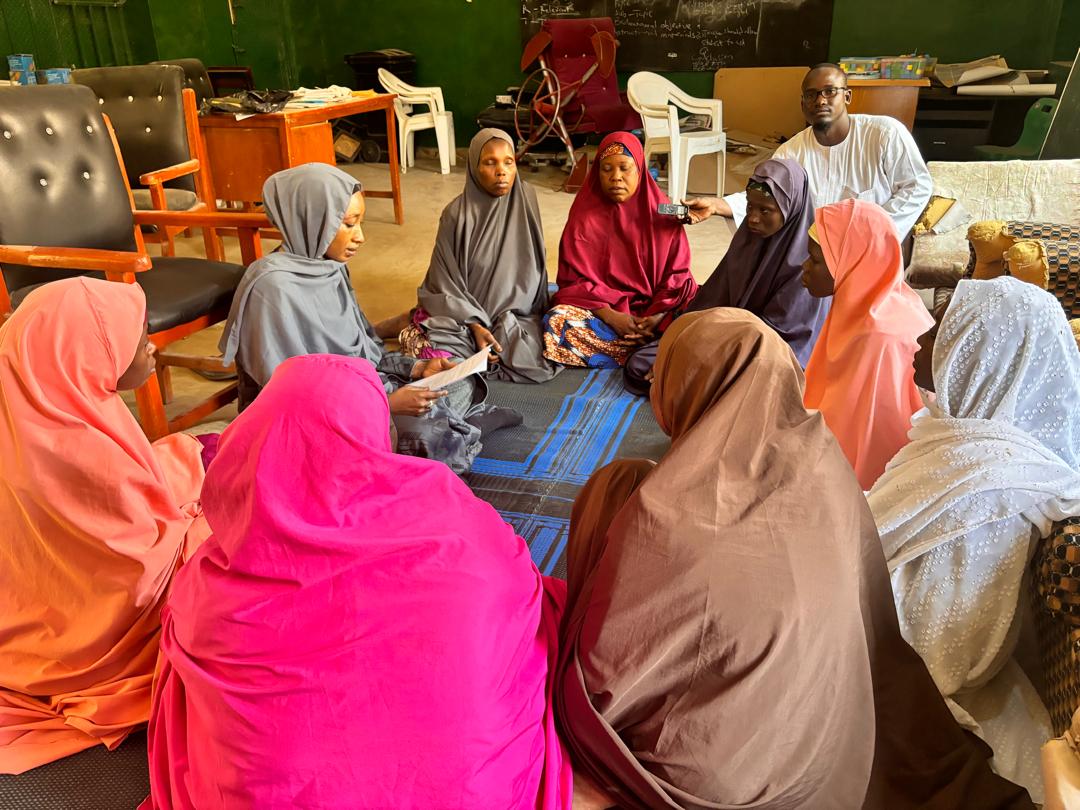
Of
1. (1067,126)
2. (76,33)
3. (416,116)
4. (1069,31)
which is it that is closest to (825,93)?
(1067,126)

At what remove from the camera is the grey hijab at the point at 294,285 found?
2.44 metres

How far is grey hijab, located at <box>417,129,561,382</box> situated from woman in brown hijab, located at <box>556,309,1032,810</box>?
82.1 inches

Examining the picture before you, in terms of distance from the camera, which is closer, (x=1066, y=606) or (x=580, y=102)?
(x=1066, y=606)

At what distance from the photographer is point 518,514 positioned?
2459 mm

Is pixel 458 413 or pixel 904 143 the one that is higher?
pixel 904 143

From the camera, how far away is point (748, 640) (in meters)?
1.17

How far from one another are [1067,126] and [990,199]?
4.85 feet

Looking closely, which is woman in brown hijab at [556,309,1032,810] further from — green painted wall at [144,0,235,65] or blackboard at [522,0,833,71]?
green painted wall at [144,0,235,65]

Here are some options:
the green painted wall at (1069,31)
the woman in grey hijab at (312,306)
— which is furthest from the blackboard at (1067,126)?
the woman in grey hijab at (312,306)

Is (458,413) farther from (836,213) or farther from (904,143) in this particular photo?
(904,143)

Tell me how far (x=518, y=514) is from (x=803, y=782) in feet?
4.37

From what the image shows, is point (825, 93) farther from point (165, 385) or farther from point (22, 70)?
point (22, 70)

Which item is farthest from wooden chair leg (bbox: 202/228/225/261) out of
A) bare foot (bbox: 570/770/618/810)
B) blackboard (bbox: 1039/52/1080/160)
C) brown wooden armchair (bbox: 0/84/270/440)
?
blackboard (bbox: 1039/52/1080/160)

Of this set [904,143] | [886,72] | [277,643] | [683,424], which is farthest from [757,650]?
[886,72]
